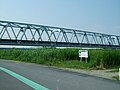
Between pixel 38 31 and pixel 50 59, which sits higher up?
pixel 38 31

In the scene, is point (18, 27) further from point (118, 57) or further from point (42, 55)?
point (118, 57)

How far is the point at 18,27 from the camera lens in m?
86.4

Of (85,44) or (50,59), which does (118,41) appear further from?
(50,59)

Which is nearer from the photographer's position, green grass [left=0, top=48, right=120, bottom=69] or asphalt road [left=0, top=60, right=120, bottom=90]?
asphalt road [left=0, top=60, right=120, bottom=90]

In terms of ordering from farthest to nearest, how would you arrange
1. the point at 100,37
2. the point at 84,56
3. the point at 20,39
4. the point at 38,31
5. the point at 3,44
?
the point at 100,37 < the point at 38,31 < the point at 20,39 < the point at 3,44 < the point at 84,56

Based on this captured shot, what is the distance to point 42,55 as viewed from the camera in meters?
32.0

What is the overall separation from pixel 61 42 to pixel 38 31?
10874 mm

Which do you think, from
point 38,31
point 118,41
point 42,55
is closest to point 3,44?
point 38,31

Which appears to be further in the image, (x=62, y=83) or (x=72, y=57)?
(x=72, y=57)

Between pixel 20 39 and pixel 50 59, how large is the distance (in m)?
52.7

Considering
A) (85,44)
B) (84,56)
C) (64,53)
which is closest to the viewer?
(84,56)

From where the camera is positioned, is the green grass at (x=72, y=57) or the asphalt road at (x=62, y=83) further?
the green grass at (x=72, y=57)

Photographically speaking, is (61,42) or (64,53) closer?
(64,53)

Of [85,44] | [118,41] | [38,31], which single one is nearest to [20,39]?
[38,31]
